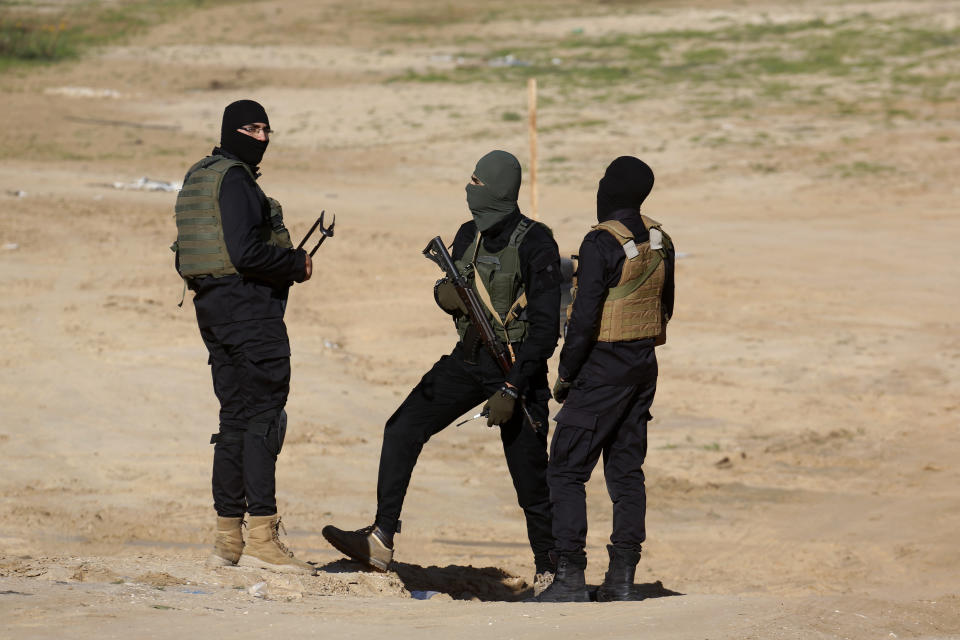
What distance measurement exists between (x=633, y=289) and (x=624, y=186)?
42 cm

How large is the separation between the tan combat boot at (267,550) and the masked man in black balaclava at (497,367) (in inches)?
8.9

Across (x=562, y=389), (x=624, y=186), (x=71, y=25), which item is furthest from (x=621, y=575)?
(x=71, y=25)

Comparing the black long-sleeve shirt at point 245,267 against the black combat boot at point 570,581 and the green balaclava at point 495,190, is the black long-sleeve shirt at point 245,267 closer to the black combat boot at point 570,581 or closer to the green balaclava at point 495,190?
the green balaclava at point 495,190

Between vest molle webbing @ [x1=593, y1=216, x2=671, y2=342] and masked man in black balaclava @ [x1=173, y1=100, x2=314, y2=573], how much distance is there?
4.15 feet

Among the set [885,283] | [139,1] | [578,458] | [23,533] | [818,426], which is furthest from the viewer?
[139,1]

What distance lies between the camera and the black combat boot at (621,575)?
543 centimetres

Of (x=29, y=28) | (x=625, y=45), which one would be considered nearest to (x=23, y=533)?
(x=625, y=45)

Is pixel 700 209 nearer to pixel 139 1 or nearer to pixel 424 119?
pixel 424 119

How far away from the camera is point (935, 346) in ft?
36.4

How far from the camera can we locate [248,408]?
5398 millimetres

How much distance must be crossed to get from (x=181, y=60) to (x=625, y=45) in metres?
9.58

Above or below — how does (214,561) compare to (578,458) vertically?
below

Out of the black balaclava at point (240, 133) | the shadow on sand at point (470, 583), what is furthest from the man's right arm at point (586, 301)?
the shadow on sand at point (470, 583)

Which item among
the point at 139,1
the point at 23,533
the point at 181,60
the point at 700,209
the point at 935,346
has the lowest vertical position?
the point at 23,533
